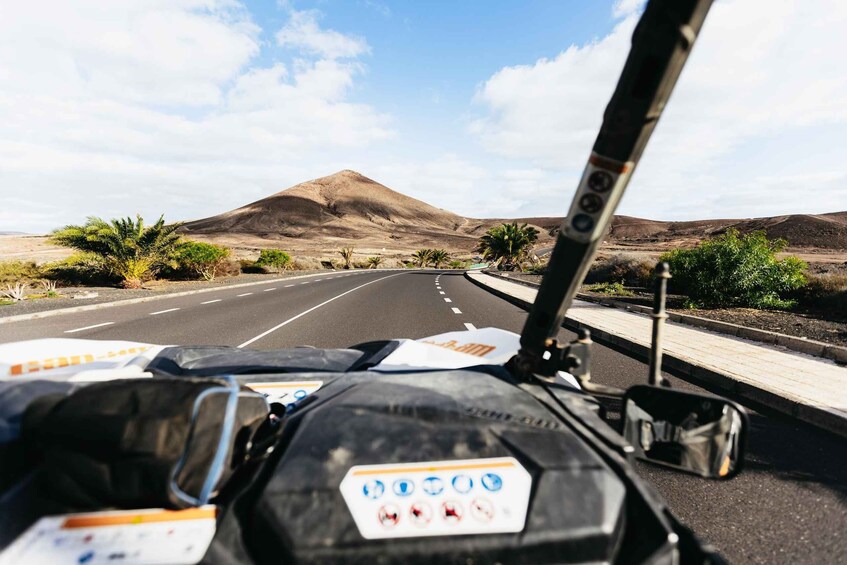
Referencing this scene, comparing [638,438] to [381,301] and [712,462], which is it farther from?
[381,301]

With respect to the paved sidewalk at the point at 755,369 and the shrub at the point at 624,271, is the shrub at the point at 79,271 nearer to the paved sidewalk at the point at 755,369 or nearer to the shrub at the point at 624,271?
the paved sidewalk at the point at 755,369

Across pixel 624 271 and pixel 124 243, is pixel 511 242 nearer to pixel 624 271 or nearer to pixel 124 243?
pixel 624 271

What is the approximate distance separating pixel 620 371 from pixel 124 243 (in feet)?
78.8

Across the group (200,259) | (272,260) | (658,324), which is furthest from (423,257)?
(658,324)

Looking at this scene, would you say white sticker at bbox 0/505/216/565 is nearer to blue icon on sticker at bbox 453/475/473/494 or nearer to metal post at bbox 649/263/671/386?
blue icon on sticker at bbox 453/475/473/494

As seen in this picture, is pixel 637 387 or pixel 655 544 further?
pixel 637 387

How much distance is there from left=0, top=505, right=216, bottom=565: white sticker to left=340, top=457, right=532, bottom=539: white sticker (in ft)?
1.52

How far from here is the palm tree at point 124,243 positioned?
20.5 m

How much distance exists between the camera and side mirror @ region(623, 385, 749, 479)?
1464 millimetres

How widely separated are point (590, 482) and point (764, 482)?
9.98ft

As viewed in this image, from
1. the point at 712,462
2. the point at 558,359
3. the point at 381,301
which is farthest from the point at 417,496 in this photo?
the point at 381,301

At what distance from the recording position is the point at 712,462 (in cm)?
150

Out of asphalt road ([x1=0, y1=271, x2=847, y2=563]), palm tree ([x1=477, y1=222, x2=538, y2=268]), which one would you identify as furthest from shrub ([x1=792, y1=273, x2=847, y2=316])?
palm tree ([x1=477, y1=222, x2=538, y2=268])

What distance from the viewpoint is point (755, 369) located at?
600cm
